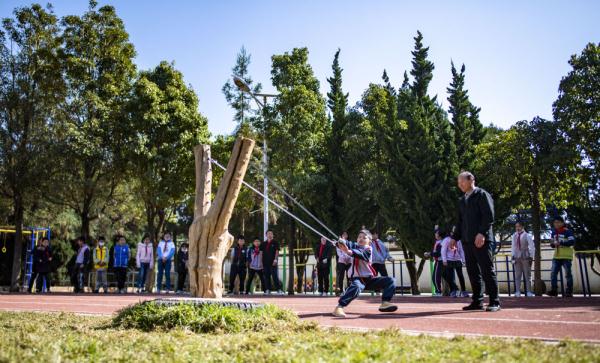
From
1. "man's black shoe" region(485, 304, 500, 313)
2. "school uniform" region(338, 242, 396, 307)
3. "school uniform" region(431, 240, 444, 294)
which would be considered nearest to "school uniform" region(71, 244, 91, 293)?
"school uniform" region(431, 240, 444, 294)

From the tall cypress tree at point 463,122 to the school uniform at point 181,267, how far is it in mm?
10451

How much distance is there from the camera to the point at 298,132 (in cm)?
1886

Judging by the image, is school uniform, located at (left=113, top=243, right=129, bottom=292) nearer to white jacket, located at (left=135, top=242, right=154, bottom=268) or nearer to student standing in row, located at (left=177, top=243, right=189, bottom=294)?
white jacket, located at (left=135, top=242, right=154, bottom=268)

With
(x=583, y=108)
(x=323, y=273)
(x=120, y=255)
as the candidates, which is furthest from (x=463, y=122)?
(x=120, y=255)

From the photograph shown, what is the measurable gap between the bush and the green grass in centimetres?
12

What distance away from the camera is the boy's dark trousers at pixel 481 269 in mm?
7781

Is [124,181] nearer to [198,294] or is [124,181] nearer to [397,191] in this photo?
[397,191]

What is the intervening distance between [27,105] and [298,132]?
11.9 meters

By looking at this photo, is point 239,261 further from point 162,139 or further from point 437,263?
point 437,263

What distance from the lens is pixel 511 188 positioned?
52.4 feet

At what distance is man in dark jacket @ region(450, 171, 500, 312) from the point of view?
778cm

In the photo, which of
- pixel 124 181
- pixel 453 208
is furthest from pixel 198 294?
pixel 124 181

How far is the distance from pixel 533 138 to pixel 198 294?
37.2 ft

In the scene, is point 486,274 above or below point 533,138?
below
